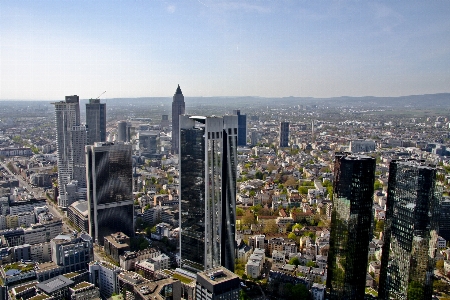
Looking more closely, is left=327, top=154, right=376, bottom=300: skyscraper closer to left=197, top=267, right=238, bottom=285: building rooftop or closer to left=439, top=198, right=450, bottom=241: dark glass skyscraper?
left=197, top=267, right=238, bottom=285: building rooftop

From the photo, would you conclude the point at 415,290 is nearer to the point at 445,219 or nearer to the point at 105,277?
the point at 445,219

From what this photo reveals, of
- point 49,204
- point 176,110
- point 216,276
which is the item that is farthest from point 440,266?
point 176,110

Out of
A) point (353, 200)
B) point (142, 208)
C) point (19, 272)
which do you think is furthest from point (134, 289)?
point (142, 208)

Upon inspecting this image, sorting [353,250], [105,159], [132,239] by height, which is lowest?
[132,239]

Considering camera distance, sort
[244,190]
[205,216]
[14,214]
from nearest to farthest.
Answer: [205,216] < [14,214] < [244,190]

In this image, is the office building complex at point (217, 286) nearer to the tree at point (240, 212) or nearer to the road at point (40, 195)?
the tree at point (240, 212)

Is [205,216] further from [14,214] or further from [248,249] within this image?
[14,214]

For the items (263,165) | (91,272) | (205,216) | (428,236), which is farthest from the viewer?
(263,165)

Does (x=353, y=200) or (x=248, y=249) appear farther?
(x=248, y=249)
